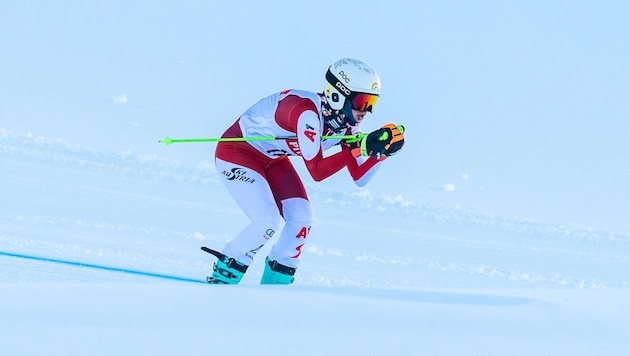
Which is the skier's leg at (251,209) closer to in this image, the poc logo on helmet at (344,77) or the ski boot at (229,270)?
the ski boot at (229,270)

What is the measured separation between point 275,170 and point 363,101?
0.75m

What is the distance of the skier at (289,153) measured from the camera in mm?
4582

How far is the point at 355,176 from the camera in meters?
4.95

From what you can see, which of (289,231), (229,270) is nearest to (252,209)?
(289,231)

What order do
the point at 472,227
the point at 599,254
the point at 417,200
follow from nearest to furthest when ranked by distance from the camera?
the point at 599,254, the point at 472,227, the point at 417,200

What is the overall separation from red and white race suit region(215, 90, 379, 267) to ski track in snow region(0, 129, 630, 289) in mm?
987

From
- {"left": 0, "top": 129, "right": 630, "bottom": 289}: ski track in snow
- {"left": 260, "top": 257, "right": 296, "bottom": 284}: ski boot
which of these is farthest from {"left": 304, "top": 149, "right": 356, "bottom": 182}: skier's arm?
{"left": 0, "top": 129, "right": 630, "bottom": 289}: ski track in snow

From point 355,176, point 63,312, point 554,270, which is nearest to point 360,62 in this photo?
point 355,176

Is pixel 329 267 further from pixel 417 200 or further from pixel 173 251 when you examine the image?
pixel 417 200

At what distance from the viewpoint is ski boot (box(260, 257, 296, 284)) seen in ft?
16.3

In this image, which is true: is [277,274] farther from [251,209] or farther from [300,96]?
[300,96]

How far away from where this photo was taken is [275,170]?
514 cm

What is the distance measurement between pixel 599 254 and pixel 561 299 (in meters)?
8.42

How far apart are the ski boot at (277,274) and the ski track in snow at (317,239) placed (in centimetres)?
85
